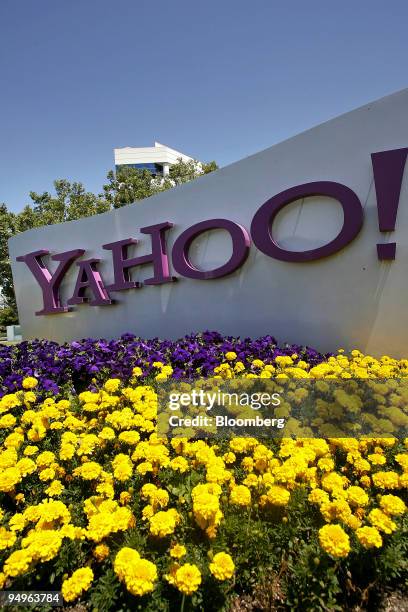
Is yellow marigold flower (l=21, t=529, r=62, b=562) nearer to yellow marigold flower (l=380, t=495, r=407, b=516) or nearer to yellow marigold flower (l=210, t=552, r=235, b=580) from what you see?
yellow marigold flower (l=210, t=552, r=235, b=580)

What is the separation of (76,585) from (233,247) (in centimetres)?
515

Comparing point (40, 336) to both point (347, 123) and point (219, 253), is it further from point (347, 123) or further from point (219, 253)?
point (347, 123)

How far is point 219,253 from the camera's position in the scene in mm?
6355

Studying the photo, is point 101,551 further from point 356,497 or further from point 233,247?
point 233,247

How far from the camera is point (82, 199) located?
2517 cm

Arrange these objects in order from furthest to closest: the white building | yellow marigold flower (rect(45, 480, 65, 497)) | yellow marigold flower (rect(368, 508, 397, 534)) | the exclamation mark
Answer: the white building < the exclamation mark < yellow marigold flower (rect(45, 480, 65, 497)) < yellow marigold flower (rect(368, 508, 397, 534))

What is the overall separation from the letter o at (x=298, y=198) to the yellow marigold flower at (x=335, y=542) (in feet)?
13.8

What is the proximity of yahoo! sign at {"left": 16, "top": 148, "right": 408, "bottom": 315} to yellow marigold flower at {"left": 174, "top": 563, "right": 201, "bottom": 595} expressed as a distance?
4491 mm

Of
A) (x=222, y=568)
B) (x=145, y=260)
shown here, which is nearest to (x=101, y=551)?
(x=222, y=568)

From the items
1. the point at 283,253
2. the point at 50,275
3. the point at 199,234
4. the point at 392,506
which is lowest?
the point at 392,506

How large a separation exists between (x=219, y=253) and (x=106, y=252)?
2.96m

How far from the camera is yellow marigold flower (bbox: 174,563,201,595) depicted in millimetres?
1366

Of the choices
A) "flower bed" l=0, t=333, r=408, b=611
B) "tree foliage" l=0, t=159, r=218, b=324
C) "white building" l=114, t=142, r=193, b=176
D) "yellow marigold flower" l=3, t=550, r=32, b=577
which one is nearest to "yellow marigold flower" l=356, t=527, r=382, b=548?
"flower bed" l=0, t=333, r=408, b=611

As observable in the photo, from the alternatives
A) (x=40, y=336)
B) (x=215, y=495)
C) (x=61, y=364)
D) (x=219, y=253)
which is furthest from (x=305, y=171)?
(x=40, y=336)
